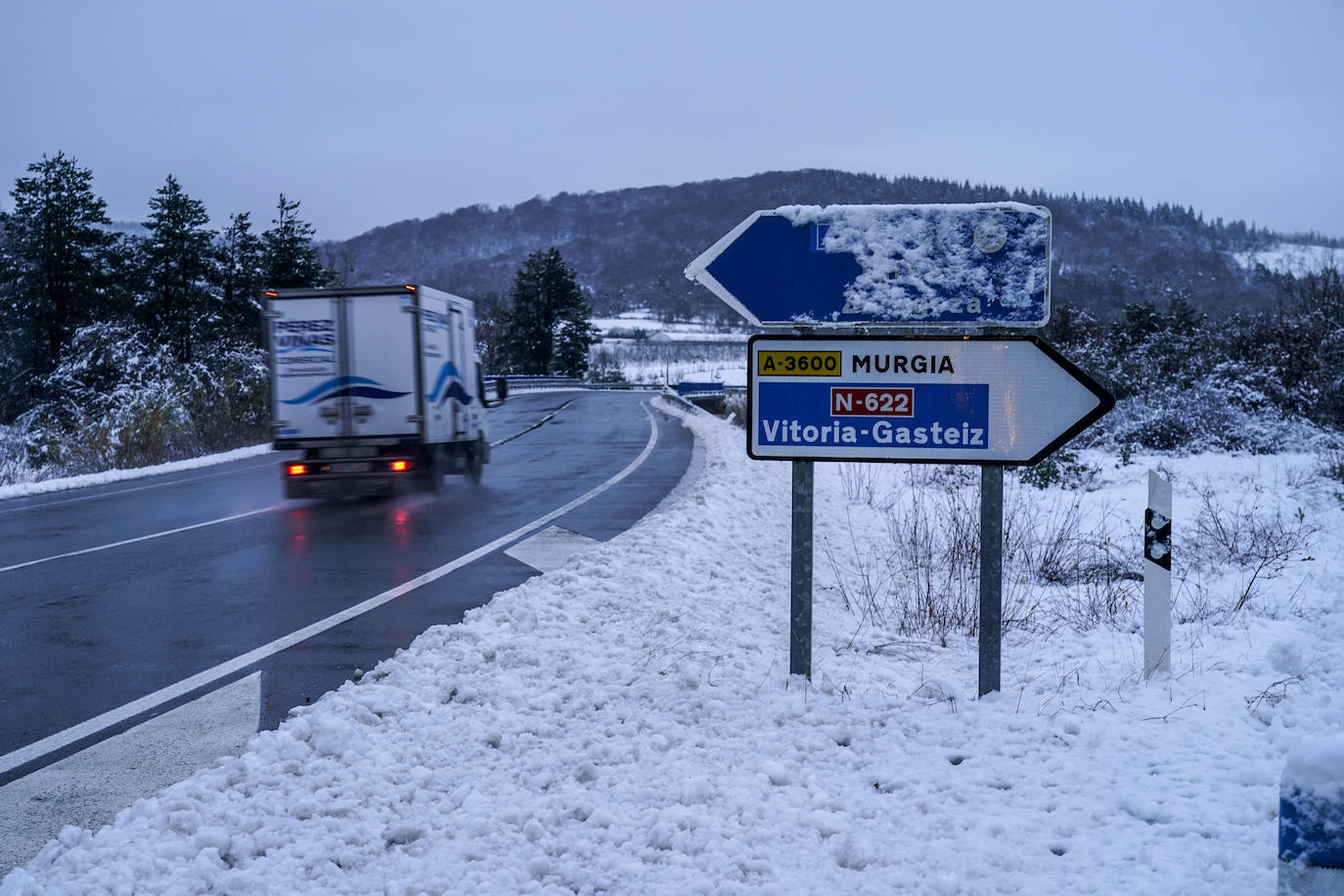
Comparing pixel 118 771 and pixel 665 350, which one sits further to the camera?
pixel 665 350

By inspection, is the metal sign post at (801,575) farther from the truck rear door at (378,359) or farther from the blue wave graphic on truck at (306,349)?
the blue wave graphic on truck at (306,349)

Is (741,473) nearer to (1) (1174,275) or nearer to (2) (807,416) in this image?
(2) (807,416)

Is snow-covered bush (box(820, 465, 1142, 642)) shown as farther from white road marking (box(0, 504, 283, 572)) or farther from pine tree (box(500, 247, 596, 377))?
pine tree (box(500, 247, 596, 377))

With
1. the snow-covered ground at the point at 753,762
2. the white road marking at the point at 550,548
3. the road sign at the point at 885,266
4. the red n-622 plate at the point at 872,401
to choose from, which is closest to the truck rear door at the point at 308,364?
the white road marking at the point at 550,548

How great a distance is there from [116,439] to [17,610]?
16239 millimetres

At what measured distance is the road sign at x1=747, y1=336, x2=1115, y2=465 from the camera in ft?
15.0

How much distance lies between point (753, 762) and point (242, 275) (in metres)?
60.3

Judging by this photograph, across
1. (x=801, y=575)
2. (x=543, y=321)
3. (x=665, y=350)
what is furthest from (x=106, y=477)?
(x=665, y=350)

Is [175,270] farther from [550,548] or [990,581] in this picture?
[990,581]

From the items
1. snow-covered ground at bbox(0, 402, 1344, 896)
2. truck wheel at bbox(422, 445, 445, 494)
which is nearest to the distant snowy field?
truck wheel at bbox(422, 445, 445, 494)

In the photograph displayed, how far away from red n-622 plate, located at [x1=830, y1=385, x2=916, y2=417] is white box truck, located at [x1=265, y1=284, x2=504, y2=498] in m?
9.94

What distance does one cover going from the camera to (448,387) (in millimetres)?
14875

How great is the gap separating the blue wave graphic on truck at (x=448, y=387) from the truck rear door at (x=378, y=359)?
1.74 ft

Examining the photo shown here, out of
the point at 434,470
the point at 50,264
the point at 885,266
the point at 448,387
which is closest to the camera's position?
the point at 885,266
